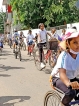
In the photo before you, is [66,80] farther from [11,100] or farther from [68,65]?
[11,100]

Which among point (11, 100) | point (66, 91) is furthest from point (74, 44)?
point (11, 100)

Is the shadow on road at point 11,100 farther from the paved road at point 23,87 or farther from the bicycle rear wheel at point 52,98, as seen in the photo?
the bicycle rear wheel at point 52,98

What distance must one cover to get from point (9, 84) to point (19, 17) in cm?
2255

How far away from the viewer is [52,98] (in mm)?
4215

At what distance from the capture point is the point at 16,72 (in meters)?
10.3

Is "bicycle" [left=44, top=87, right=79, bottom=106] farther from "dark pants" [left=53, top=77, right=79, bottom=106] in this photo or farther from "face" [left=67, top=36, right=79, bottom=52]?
"face" [left=67, top=36, right=79, bottom=52]

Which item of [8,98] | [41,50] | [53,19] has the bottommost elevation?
[8,98]

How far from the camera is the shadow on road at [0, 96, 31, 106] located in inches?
239

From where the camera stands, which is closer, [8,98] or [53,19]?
[8,98]

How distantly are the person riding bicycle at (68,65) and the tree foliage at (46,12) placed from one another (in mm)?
20270

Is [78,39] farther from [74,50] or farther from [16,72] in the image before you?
[16,72]

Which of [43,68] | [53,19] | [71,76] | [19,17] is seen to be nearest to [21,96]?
[71,76]

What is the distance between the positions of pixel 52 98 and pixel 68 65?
2.52 ft

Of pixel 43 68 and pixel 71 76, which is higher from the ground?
pixel 71 76
